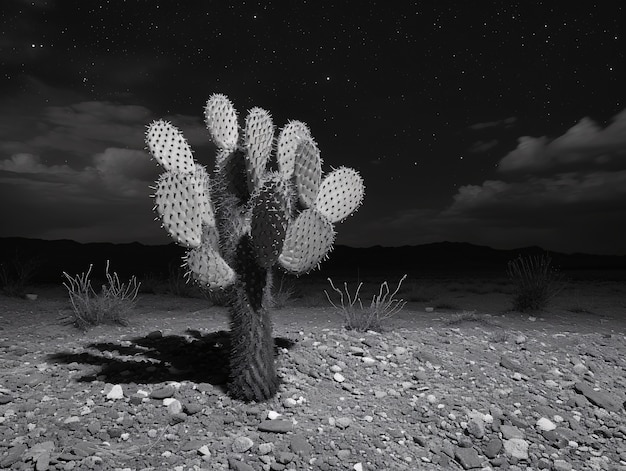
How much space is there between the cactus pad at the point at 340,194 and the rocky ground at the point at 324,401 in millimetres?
1389

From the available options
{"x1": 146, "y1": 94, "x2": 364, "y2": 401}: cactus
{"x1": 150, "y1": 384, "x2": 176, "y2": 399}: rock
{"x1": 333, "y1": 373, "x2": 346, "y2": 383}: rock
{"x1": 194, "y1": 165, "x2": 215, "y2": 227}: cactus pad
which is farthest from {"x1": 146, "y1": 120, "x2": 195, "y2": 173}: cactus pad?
{"x1": 333, "y1": 373, "x2": 346, "y2": 383}: rock

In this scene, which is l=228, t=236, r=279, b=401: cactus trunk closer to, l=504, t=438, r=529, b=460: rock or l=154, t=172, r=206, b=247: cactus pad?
l=154, t=172, r=206, b=247: cactus pad

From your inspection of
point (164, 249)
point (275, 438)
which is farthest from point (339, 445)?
point (164, 249)

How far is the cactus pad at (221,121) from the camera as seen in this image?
175 inches

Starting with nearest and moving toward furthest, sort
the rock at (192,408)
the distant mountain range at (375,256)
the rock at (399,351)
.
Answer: the rock at (192,408)
the rock at (399,351)
the distant mountain range at (375,256)

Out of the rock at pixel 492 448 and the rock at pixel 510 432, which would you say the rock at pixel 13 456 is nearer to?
the rock at pixel 492 448

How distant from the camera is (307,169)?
4.47 meters

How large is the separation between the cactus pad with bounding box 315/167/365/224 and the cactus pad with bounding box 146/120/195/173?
1.18 meters

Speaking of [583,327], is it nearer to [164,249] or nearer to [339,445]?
[339,445]

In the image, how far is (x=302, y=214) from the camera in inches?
171

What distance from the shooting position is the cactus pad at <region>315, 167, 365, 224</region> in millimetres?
4617

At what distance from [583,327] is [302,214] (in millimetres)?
4629

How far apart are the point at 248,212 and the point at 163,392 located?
5.09ft

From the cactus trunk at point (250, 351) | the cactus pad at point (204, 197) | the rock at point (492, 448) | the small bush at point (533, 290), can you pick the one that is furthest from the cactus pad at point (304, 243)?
the small bush at point (533, 290)
